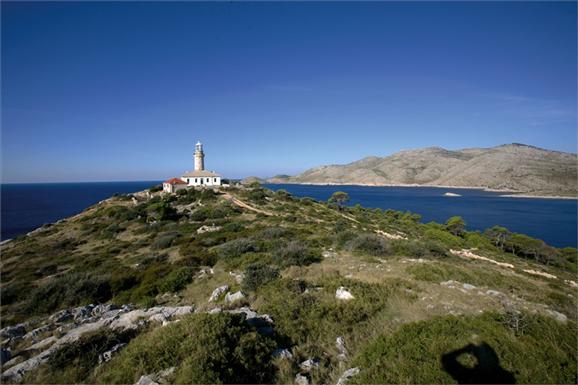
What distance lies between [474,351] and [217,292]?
25.0 feet

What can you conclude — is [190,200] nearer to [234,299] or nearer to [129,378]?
[234,299]

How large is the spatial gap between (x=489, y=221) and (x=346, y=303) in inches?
3097

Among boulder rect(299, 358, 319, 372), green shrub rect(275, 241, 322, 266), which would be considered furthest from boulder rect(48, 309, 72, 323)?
boulder rect(299, 358, 319, 372)

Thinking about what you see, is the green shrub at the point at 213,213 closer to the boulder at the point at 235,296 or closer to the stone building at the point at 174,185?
the stone building at the point at 174,185

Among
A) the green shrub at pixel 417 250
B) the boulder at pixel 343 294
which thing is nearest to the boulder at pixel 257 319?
the boulder at pixel 343 294

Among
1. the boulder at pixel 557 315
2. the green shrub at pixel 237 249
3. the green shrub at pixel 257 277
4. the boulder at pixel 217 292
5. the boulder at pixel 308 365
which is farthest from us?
the green shrub at pixel 237 249

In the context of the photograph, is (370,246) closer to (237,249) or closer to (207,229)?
(237,249)

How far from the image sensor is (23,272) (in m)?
16.3

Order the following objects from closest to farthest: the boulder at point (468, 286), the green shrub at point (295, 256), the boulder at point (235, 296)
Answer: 1. the boulder at point (235, 296)
2. the boulder at point (468, 286)
3. the green shrub at point (295, 256)

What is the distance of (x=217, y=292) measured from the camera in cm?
941

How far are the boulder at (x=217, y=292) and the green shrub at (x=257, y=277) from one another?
0.79 m

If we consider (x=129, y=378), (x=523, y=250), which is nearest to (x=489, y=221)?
(x=523, y=250)

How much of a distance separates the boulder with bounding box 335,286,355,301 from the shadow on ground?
3208 mm

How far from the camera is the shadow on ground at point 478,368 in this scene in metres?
4.82
